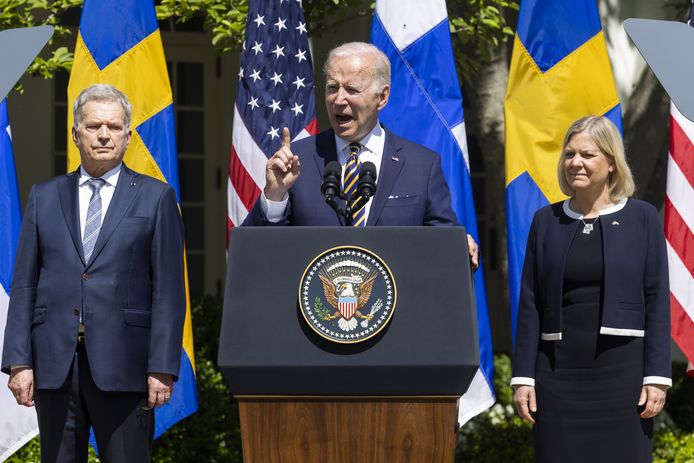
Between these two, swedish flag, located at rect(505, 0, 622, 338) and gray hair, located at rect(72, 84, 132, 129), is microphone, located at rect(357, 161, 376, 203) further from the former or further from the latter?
swedish flag, located at rect(505, 0, 622, 338)

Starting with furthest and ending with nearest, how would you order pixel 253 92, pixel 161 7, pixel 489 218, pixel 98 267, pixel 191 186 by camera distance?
1. pixel 489 218
2. pixel 191 186
3. pixel 161 7
4. pixel 253 92
5. pixel 98 267

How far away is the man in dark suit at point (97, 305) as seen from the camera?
390 cm

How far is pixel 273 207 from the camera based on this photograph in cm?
357

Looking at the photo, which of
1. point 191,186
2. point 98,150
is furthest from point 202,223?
point 98,150

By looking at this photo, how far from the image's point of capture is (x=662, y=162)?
309 inches

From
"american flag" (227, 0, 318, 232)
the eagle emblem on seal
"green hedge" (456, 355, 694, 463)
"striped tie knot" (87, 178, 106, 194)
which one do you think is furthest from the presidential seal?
"green hedge" (456, 355, 694, 463)

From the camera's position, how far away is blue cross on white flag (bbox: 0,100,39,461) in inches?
218

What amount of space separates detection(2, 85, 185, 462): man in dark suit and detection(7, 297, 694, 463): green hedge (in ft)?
9.81

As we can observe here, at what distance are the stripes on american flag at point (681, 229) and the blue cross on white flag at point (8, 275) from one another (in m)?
3.24

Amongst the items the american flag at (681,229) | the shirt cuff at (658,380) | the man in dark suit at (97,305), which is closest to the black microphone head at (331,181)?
the man in dark suit at (97,305)

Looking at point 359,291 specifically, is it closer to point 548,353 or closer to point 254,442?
point 254,442

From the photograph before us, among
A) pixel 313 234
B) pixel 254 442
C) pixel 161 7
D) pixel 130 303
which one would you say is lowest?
pixel 254 442

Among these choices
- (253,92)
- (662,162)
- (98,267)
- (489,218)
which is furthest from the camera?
(489,218)

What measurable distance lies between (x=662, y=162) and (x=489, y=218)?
9.85 feet
